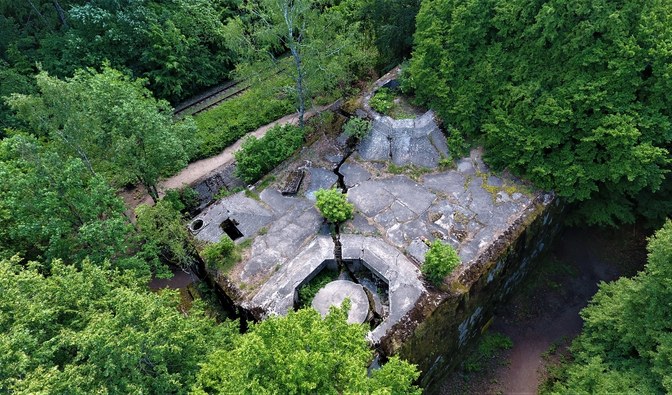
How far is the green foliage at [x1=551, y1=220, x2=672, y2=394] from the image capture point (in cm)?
1195

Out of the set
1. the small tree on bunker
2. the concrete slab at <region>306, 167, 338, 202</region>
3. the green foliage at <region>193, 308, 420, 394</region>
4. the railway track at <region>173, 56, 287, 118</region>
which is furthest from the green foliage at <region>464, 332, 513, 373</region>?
the railway track at <region>173, 56, 287, 118</region>

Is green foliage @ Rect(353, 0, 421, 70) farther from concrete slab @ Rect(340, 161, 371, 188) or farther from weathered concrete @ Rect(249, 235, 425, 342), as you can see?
weathered concrete @ Rect(249, 235, 425, 342)

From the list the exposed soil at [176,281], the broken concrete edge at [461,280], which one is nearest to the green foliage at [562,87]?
the broken concrete edge at [461,280]

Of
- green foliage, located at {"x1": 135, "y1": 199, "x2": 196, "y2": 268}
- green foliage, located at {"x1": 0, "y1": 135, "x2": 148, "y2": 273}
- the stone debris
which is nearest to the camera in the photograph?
green foliage, located at {"x1": 0, "y1": 135, "x2": 148, "y2": 273}

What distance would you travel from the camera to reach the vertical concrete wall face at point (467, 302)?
1317 cm

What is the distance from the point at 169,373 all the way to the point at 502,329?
12.6m

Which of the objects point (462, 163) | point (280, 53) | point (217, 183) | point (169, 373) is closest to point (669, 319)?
point (462, 163)

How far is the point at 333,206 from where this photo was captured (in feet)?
51.3

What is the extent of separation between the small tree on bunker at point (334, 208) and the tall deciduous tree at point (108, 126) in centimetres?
561

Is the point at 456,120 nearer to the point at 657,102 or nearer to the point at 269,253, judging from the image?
the point at 657,102

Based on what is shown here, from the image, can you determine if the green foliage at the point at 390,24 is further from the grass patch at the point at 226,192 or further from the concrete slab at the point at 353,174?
the grass patch at the point at 226,192

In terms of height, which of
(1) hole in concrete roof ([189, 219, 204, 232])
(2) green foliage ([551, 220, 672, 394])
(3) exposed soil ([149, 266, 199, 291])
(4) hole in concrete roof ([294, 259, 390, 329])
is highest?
(1) hole in concrete roof ([189, 219, 204, 232])

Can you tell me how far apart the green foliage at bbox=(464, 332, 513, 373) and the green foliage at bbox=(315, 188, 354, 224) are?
282 inches

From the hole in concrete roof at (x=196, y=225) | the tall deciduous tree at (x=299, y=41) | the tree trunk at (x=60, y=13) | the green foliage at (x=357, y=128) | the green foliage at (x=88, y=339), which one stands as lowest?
the hole in concrete roof at (x=196, y=225)
